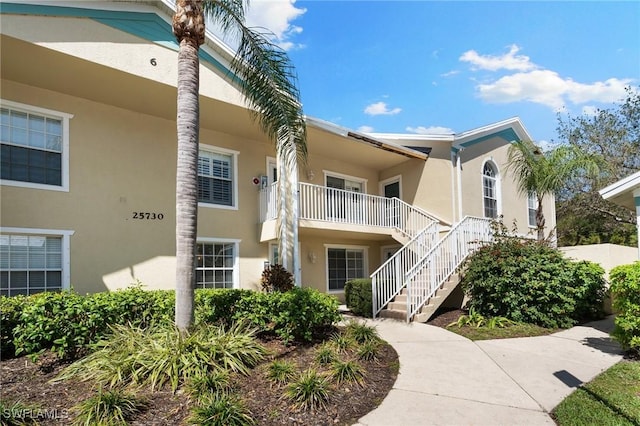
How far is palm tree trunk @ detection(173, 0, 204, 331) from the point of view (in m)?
5.68

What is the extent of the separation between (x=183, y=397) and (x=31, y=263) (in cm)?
656

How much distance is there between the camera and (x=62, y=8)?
26.0 ft

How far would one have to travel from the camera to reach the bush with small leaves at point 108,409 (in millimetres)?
3887

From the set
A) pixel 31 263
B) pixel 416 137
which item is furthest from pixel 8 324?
pixel 416 137

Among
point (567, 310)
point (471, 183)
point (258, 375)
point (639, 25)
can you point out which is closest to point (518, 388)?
point (258, 375)

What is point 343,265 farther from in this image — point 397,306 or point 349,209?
point 397,306

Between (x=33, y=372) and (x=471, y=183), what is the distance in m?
13.9

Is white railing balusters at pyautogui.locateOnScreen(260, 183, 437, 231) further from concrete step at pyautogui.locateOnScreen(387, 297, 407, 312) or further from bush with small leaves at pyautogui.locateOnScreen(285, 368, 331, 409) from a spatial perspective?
bush with small leaves at pyautogui.locateOnScreen(285, 368, 331, 409)

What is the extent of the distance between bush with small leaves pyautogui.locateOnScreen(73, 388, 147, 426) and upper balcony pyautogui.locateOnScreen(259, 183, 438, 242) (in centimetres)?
754

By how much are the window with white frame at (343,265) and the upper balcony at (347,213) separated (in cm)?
149

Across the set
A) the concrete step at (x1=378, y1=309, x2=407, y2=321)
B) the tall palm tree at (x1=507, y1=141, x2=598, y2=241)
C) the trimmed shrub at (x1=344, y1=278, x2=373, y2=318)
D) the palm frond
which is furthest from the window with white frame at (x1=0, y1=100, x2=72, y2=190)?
Answer: the tall palm tree at (x1=507, y1=141, x2=598, y2=241)

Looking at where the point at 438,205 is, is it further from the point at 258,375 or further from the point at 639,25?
the point at 258,375

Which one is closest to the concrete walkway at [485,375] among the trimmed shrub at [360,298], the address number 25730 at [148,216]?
the trimmed shrub at [360,298]

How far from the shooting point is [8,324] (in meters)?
6.11
